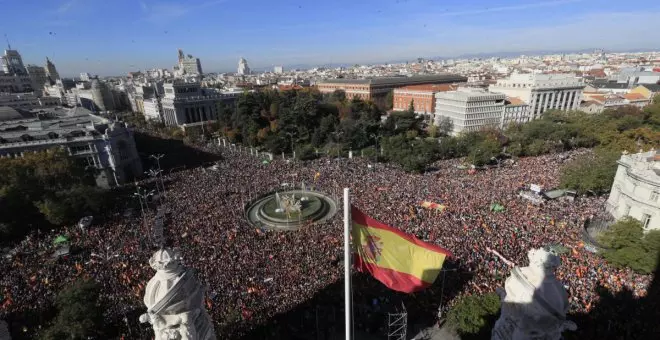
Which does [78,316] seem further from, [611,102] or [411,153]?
[611,102]

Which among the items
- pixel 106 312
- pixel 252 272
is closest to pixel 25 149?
pixel 106 312

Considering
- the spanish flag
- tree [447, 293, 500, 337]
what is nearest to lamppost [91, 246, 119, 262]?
the spanish flag

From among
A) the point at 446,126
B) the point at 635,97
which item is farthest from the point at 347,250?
the point at 635,97

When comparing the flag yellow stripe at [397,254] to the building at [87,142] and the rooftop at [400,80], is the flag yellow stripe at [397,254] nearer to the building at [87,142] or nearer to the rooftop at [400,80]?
the building at [87,142]

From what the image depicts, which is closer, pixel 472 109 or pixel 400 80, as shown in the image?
pixel 472 109

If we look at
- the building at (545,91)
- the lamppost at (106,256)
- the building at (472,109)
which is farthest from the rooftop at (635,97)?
the lamppost at (106,256)
